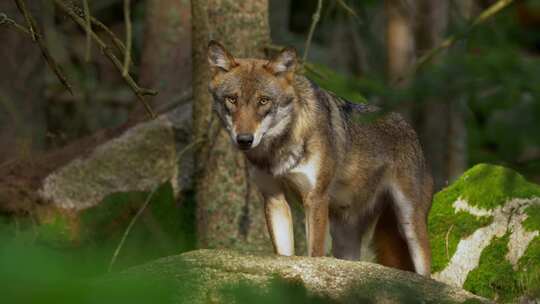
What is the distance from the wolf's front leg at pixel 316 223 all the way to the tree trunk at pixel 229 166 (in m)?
2.00

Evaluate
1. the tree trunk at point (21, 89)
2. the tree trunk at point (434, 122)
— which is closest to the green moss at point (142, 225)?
the tree trunk at point (21, 89)

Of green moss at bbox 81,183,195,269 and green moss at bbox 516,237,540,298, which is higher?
green moss at bbox 516,237,540,298

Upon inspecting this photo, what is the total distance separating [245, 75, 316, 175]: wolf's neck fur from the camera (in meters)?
6.03

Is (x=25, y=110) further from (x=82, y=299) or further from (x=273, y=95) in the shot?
(x=82, y=299)

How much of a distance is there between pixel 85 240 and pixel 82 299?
7722 mm

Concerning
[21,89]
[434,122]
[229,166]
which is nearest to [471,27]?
[229,166]

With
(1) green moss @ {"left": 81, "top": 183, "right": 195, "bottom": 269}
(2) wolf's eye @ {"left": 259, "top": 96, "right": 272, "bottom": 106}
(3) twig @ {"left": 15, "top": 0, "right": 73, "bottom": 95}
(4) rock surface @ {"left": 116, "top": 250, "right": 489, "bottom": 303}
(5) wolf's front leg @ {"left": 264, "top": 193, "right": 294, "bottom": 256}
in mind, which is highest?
(3) twig @ {"left": 15, "top": 0, "right": 73, "bottom": 95}

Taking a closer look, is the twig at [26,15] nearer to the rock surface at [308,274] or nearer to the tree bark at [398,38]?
the rock surface at [308,274]

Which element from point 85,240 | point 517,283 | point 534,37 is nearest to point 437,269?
point 517,283

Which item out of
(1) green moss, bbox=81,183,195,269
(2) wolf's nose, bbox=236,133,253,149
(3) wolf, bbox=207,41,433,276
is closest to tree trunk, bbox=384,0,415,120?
(1) green moss, bbox=81,183,195,269

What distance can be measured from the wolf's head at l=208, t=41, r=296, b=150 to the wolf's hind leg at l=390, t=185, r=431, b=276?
3.93ft

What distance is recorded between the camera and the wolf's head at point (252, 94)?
18.7ft

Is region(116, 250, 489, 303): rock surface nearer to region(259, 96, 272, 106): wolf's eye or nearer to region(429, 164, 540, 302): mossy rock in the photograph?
region(429, 164, 540, 302): mossy rock

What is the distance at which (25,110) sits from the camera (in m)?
11.2
